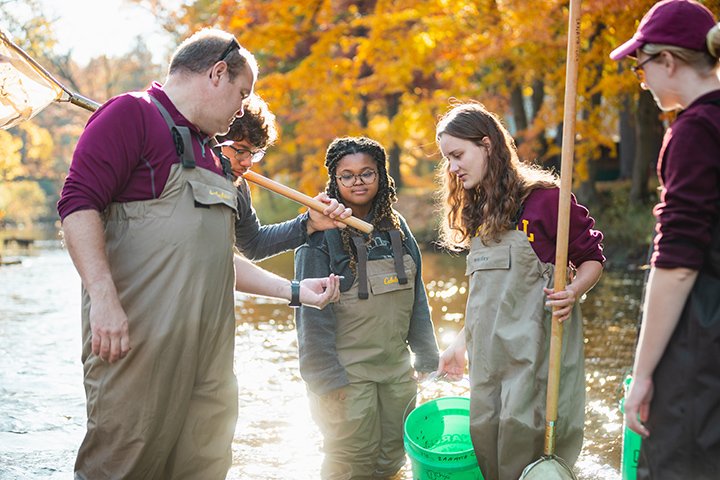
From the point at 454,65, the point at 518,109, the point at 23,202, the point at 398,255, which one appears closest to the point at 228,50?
the point at 398,255

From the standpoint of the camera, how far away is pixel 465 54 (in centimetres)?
1513

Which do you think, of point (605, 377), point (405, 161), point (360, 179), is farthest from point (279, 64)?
point (360, 179)

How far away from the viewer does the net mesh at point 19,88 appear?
321cm

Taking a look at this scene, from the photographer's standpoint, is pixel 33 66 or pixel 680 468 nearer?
pixel 680 468

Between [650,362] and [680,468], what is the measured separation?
32 cm

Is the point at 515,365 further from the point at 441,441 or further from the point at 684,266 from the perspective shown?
the point at 684,266

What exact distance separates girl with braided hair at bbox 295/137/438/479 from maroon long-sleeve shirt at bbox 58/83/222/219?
1.27 m

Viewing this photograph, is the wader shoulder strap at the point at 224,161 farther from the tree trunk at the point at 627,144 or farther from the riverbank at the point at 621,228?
the tree trunk at the point at 627,144

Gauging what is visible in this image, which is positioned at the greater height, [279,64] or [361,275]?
[279,64]

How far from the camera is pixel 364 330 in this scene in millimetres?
4012

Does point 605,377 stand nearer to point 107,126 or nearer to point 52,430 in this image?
point 52,430

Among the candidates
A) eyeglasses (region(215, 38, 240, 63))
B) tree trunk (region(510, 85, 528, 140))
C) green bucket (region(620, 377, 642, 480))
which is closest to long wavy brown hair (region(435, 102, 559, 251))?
green bucket (region(620, 377, 642, 480))

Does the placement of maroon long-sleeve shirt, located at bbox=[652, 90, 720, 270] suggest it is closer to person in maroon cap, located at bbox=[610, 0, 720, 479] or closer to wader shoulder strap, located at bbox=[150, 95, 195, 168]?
person in maroon cap, located at bbox=[610, 0, 720, 479]

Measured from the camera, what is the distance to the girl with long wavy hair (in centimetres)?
329
